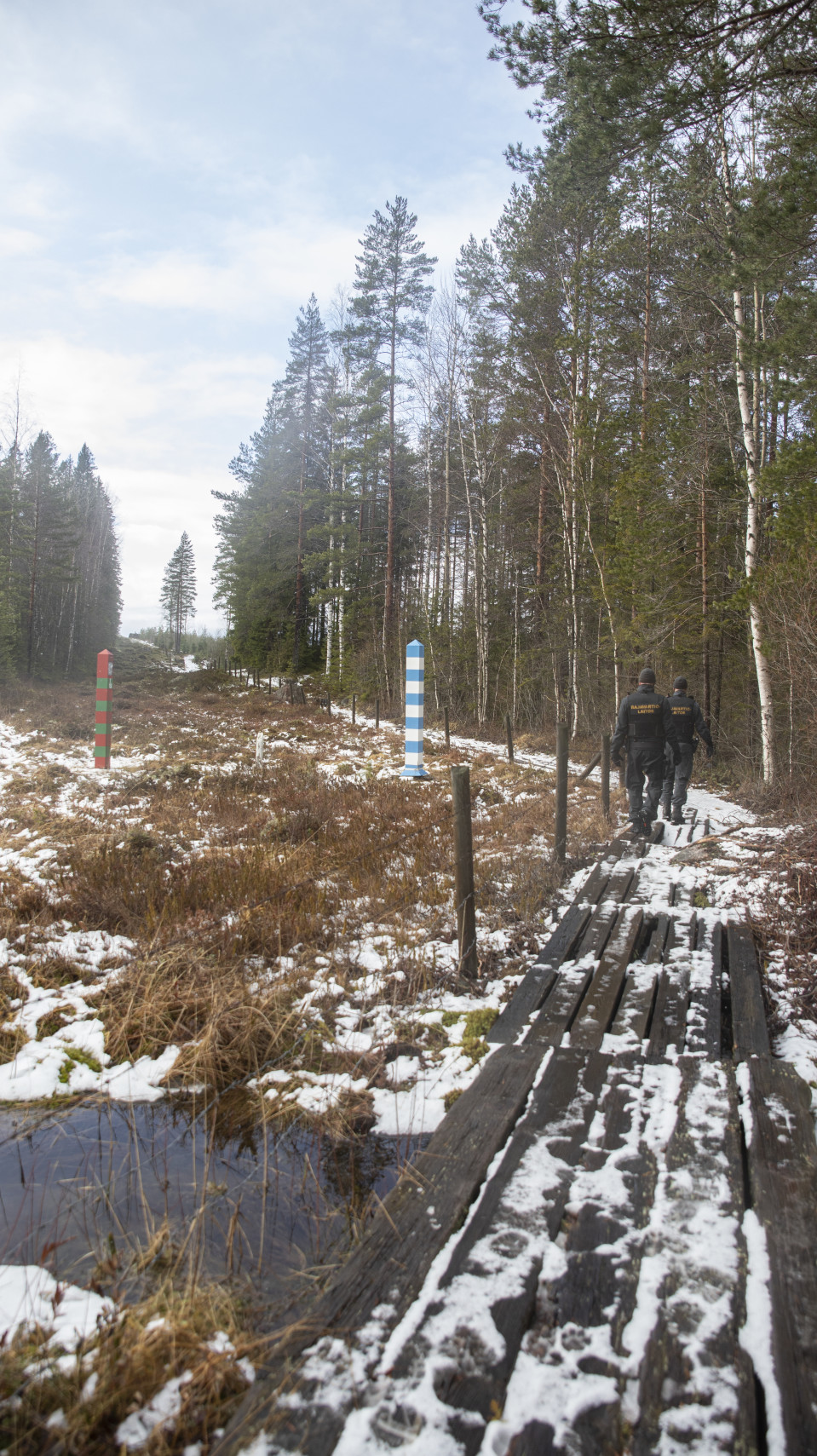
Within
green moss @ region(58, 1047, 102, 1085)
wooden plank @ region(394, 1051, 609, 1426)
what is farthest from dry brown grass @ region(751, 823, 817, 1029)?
green moss @ region(58, 1047, 102, 1085)

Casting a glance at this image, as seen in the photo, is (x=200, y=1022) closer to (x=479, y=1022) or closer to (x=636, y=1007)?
A: (x=479, y=1022)

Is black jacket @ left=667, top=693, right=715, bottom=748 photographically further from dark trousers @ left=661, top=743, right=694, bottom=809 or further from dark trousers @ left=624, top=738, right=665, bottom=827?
dark trousers @ left=624, top=738, right=665, bottom=827

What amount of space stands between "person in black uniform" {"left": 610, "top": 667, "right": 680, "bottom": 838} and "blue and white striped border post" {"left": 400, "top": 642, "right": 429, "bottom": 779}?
2465mm

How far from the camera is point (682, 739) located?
923cm

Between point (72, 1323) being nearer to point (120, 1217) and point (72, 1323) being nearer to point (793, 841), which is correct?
point (120, 1217)

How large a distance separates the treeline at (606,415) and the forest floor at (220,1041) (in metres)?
5.17

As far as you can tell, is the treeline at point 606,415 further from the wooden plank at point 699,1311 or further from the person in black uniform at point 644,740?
the wooden plank at point 699,1311

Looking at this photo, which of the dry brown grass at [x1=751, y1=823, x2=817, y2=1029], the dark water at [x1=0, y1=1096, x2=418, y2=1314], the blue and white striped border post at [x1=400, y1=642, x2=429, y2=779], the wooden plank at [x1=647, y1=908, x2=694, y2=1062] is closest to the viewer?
the dark water at [x1=0, y1=1096, x2=418, y2=1314]

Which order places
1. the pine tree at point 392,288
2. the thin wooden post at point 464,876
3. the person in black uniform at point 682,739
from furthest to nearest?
the pine tree at point 392,288, the person in black uniform at point 682,739, the thin wooden post at point 464,876

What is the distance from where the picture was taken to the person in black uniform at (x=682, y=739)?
9031mm

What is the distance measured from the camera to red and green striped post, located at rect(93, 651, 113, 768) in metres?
10.5

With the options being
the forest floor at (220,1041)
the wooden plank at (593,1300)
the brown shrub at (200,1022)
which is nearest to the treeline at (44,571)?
the forest floor at (220,1041)

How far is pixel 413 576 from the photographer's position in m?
33.4

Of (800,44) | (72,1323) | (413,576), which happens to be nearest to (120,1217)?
(72,1323)
